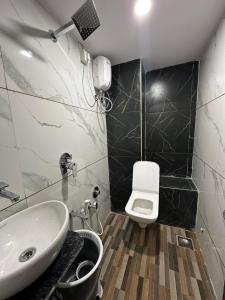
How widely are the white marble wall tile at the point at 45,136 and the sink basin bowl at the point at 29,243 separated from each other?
0.17 meters

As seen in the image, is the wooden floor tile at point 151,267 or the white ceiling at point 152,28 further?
the wooden floor tile at point 151,267

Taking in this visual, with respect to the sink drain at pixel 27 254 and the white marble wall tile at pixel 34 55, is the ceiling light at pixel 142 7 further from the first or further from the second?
the sink drain at pixel 27 254

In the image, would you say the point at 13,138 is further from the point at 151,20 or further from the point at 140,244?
the point at 140,244

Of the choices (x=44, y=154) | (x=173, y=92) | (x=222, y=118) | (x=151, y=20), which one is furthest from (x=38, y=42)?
(x=173, y=92)

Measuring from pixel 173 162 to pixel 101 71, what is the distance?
169 cm

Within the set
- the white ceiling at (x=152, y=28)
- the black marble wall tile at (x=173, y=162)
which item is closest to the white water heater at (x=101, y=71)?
the white ceiling at (x=152, y=28)

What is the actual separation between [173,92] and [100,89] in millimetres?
1151

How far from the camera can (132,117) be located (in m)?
1.90

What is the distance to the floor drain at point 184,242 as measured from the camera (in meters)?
1.58

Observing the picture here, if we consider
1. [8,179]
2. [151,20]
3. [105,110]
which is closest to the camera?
[8,179]

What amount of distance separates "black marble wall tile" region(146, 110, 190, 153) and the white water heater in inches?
37.7

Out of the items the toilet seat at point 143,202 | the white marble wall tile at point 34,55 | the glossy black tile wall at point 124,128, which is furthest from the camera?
the glossy black tile wall at point 124,128

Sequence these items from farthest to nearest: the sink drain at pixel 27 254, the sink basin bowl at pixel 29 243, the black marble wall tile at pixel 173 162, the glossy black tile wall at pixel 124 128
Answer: the black marble wall tile at pixel 173 162 → the glossy black tile wall at pixel 124 128 → the sink drain at pixel 27 254 → the sink basin bowl at pixel 29 243

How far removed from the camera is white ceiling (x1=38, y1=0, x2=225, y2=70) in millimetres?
1017
